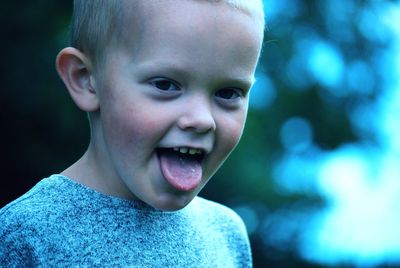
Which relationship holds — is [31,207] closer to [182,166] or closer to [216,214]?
[182,166]

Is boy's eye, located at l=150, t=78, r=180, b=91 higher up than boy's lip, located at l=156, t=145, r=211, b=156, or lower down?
higher up

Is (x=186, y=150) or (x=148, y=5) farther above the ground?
(x=148, y=5)

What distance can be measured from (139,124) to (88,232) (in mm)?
267

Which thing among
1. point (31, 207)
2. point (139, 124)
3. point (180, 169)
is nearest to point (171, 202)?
point (180, 169)

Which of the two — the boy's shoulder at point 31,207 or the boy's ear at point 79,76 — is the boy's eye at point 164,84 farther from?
the boy's shoulder at point 31,207

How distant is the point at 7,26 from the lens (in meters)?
3.02

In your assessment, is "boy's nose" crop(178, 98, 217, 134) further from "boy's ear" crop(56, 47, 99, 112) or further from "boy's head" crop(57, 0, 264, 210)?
"boy's ear" crop(56, 47, 99, 112)

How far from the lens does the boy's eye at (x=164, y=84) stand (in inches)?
47.5

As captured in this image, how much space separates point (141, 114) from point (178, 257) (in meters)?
0.38

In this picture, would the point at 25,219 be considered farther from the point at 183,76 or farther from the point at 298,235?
the point at 298,235

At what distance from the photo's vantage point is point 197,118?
1186 mm

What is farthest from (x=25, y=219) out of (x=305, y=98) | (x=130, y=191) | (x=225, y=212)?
(x=305, y=98)

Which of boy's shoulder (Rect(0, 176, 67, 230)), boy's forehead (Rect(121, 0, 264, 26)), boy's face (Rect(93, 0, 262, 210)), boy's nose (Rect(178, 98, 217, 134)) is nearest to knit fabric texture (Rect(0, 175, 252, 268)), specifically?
boy's shoulder (Rect(0, 176, 67, 230))

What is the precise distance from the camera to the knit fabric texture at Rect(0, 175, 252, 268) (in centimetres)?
124
